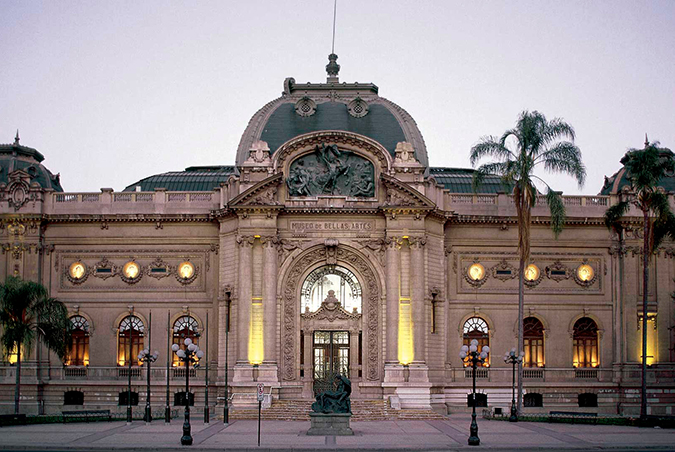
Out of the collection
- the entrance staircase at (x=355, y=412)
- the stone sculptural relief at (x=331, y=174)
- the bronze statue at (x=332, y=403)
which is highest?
the stone sculptural relief at (x=331, y=174)

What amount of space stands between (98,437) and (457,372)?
27457 millimetres

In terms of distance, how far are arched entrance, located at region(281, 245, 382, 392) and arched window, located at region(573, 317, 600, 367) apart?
14100mm

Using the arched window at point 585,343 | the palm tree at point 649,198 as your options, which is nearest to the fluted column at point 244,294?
the arched window at point 585,343

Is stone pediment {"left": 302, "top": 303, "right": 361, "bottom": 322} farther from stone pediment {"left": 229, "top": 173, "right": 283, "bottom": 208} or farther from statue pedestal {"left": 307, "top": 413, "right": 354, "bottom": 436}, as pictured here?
statue pedestal {"left": 307, "top": 413, "right": 354, "bottom": 436}

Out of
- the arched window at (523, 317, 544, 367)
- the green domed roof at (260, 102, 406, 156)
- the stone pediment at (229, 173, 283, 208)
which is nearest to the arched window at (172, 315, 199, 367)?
the stone pediment at (229, 173, 283, 208)

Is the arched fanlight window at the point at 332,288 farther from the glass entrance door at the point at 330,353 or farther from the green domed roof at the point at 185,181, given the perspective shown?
the green domed roof at the point at 185,181

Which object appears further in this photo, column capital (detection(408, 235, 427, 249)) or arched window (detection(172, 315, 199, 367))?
arched window (detection(172, 315, 199, 367))

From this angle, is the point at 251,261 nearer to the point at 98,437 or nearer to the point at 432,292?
the point at 432,292

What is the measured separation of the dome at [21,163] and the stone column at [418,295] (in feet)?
85.5

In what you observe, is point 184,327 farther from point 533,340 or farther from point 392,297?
point 533,340

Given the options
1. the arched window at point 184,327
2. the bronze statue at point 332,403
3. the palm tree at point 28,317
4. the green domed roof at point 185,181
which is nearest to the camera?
the bronze statue at point 332,403

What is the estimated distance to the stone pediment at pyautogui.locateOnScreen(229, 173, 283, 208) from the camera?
60.0 m

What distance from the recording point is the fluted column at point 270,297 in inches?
2343

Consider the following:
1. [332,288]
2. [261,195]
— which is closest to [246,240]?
[261,195]
